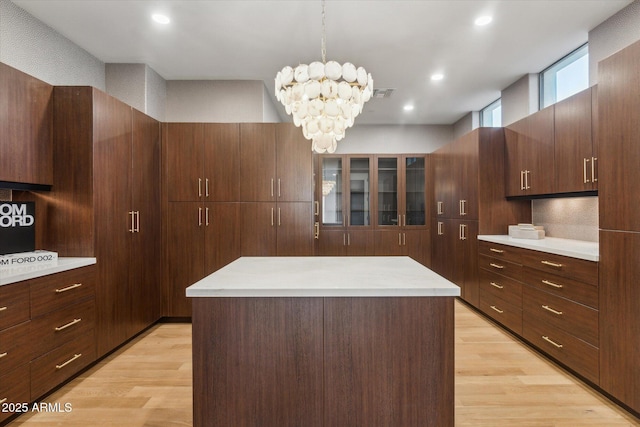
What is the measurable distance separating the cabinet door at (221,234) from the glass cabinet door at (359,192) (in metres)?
2.54

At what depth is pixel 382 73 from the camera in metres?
4.00

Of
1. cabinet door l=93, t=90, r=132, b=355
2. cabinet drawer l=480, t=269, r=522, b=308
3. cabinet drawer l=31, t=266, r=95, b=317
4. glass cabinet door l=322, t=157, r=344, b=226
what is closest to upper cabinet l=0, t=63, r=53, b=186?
cabinet door l=93, t=90, r=132, b=355

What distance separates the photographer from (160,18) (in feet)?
9.43

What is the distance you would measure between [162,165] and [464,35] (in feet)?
11.3

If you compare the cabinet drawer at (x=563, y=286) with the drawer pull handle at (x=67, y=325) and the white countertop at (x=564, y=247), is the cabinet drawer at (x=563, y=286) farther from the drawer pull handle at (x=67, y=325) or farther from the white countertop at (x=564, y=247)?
the drawer pull handle at (x=67, y=325)

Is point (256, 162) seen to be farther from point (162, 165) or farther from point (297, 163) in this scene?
point (162, 165)

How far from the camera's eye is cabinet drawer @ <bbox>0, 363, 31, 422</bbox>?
6.09 feet

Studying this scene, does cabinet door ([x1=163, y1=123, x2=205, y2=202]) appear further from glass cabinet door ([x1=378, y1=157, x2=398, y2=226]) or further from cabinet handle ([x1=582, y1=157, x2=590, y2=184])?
cabinet handle ([x1=582, y1=157, x2=590, y2=184])

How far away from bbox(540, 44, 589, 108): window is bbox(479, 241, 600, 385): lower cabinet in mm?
1887

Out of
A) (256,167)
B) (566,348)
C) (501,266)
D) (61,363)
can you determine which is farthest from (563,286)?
(61,363)

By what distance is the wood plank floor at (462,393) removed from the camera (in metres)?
1.98

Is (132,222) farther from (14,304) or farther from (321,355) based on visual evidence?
(321,355)

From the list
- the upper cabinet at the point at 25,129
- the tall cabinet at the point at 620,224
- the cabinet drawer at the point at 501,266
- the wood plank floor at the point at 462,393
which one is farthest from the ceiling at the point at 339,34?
the wood plank floor at the point at 462,393

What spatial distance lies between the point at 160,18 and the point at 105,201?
1686 mm
